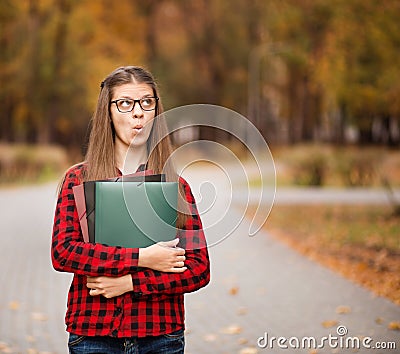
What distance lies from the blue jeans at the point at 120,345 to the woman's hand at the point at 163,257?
259 millimetres

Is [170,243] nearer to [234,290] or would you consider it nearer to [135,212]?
[135,212]

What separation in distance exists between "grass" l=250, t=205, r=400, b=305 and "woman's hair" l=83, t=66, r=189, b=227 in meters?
5.71

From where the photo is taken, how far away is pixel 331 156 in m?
28.1

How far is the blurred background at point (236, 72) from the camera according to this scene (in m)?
22.3

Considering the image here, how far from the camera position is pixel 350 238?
14.4 m

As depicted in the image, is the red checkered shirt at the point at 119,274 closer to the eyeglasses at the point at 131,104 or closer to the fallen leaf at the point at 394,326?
the eyeglasses at the point at 131,104

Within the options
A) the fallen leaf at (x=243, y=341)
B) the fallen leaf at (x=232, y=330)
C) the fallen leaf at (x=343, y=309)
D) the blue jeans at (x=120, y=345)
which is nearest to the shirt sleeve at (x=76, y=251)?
the blue jeans at (x=120, y=345)

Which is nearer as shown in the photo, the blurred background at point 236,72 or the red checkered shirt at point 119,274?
the red checkered shirt at point 119,274

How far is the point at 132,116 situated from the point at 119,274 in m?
0.55

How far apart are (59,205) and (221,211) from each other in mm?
563

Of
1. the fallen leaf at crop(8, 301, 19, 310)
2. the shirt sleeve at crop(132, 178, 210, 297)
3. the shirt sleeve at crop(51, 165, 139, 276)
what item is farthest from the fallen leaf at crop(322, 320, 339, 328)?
the shirt sleeve at crop(51, 165, 139, 276)

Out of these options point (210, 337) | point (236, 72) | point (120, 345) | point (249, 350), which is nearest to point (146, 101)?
point (120, 345)

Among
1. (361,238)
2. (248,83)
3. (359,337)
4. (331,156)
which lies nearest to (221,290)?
(359,337)

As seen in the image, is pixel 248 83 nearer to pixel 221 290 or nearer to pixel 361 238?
pixel 361 238
